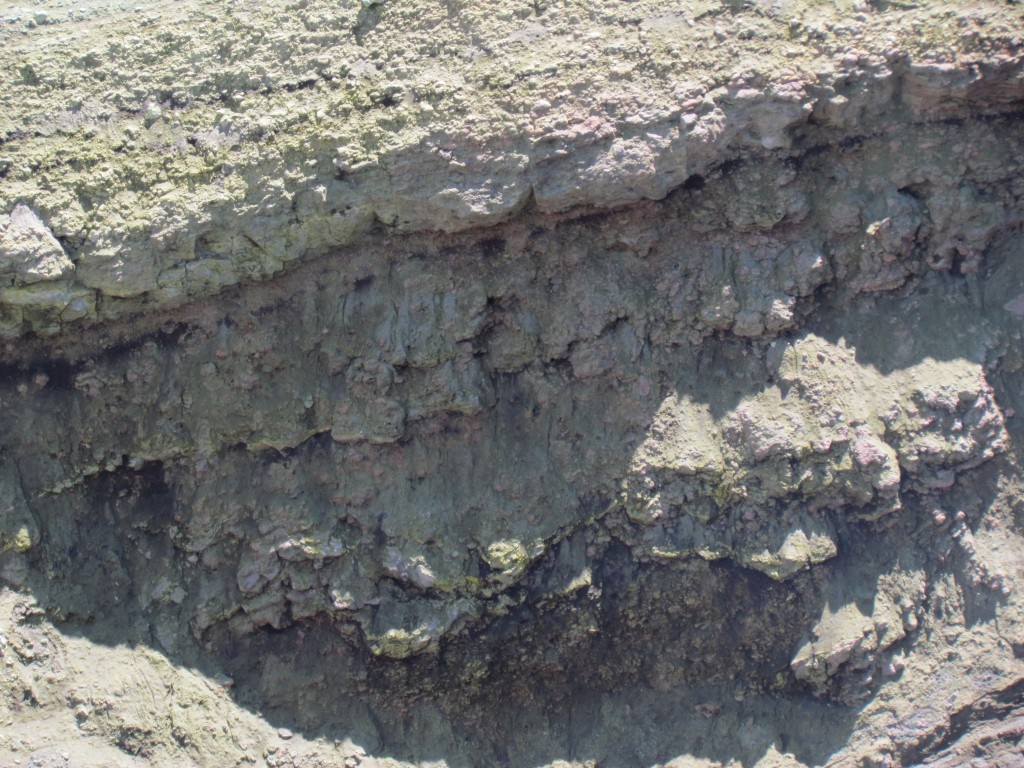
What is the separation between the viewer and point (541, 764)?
226 inches

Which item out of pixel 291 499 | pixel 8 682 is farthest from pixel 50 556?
pixel 291 499

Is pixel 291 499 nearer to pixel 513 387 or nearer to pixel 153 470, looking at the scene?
pixel 153 470

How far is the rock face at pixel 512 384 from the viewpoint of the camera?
16.8ft

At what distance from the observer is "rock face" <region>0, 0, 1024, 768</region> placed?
5.11m

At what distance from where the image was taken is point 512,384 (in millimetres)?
5680

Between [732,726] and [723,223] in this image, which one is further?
[732,726]

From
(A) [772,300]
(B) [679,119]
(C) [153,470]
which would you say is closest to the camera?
(B) [679,119]

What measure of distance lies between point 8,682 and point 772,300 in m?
4.61

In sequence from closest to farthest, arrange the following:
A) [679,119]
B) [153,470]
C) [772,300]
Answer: [679,119] → [772,300] → [153,470]

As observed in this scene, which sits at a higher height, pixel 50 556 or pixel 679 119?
pixel 679 119

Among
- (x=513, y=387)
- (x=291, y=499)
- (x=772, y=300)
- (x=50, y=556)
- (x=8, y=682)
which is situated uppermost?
(x=772, y=300)

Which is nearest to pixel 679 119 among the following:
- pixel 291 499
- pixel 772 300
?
pixel 772 300

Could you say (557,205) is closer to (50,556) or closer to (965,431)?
(965,431)

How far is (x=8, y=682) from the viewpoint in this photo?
5.13 meters
